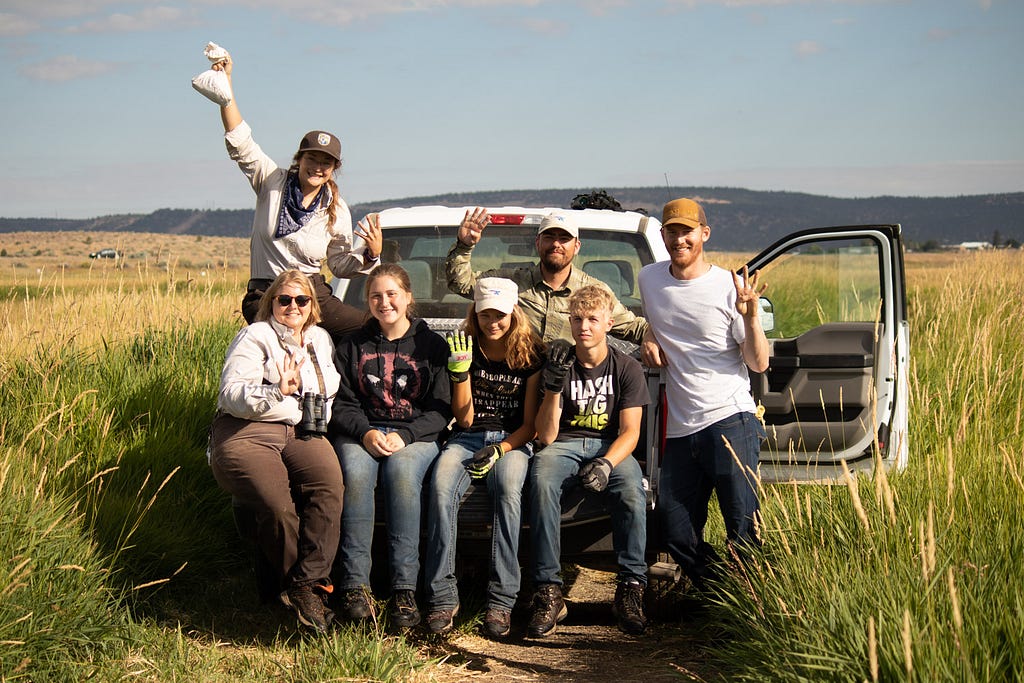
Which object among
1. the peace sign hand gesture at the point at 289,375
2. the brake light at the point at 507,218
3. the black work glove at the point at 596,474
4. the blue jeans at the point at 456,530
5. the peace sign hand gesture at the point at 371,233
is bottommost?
the blue jeans at the point at 456,530

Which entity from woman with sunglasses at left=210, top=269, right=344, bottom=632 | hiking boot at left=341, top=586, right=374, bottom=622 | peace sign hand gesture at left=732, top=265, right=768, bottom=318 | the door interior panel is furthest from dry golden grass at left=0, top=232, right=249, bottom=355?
peace sign hand gesture at left=732, top=265, right=768, bottom=318

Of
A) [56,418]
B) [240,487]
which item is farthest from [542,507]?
[56,418]

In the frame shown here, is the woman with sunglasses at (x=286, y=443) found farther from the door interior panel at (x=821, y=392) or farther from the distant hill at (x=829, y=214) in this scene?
the distant hill at (x=829, y=214)

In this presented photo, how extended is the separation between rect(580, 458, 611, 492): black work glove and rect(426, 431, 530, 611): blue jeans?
0.97 feet

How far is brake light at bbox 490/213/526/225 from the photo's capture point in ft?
20.5

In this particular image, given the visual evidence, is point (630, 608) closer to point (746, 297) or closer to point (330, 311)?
point (746, 297)

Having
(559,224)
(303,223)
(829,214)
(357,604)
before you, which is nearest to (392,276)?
(303,223)

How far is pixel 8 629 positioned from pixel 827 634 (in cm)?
298

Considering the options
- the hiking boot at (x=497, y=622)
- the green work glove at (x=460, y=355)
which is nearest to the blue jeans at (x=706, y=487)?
the hiking boot at (x=497, y=622)

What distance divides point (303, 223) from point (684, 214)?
2097mm

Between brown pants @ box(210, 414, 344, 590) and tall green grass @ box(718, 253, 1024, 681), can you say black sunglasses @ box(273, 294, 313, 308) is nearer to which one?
brown pants @ box(210, 414, 344, 590)

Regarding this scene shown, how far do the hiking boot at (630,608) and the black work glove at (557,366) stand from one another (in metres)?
0.95

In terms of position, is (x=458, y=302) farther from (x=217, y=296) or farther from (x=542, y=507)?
(x=217, y=296)

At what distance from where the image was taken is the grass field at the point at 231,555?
3.43 metres
